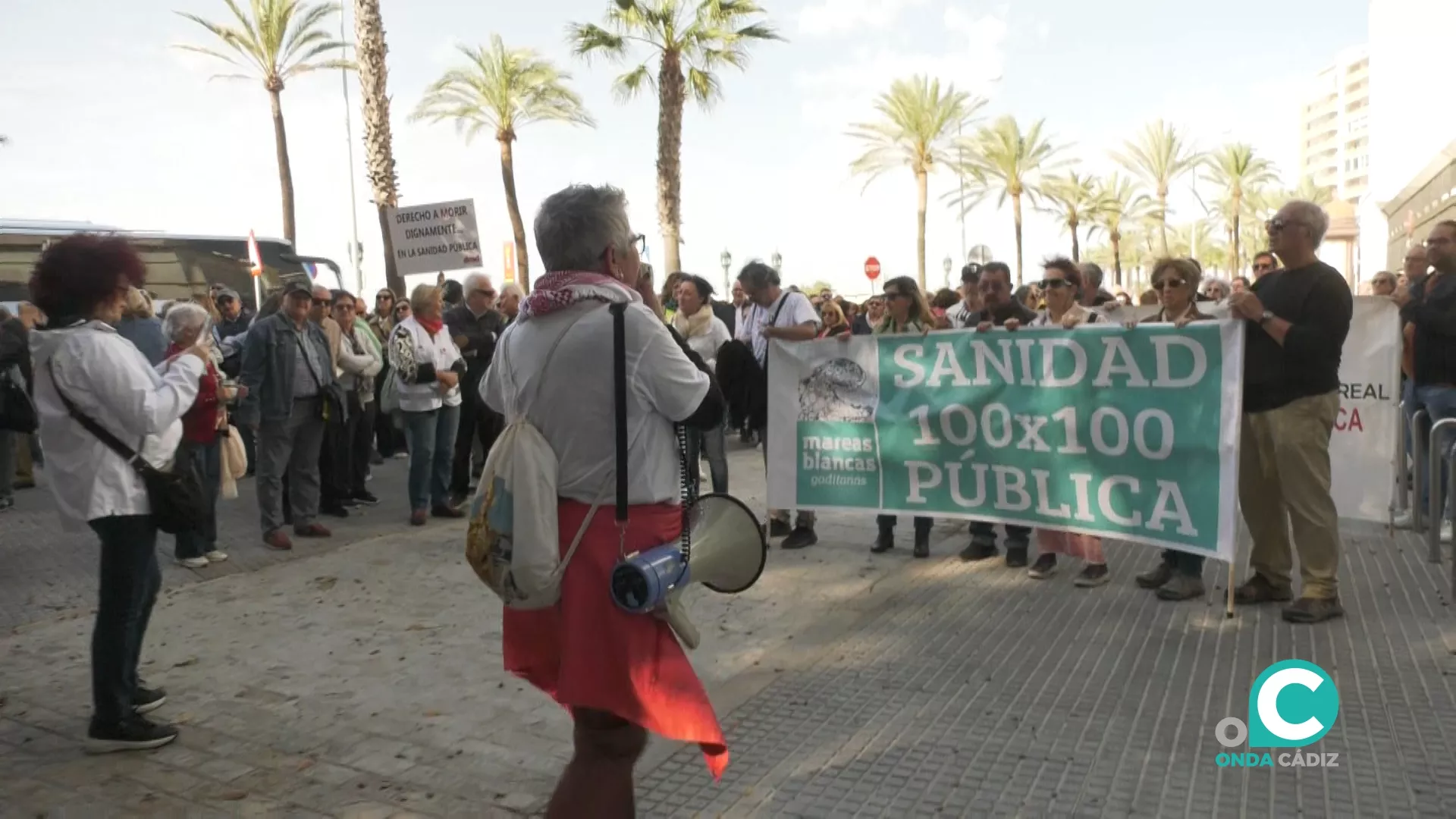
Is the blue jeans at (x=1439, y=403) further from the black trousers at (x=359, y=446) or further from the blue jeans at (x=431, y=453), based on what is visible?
the black trousers at (x=359, y=446)

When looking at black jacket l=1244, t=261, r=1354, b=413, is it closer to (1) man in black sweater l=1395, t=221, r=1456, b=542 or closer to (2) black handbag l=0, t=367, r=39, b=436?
(1) man in black sweater l=1395, t=221, r=1456, b=542

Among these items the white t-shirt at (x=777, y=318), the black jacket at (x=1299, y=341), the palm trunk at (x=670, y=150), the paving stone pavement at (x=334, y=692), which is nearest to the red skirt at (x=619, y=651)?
the paving stone pavement at (x=334, y=692)

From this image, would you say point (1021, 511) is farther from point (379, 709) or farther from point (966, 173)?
point (966, 173)

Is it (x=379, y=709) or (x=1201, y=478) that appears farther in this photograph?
(x=1201, y=478)

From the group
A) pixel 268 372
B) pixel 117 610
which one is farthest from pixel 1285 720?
pixel 268 372

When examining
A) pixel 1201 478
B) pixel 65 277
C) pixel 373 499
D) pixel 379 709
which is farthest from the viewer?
pixel 373 499

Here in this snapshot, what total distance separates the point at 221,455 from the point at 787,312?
3.86m

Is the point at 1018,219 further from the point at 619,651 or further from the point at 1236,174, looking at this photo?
the point at 619,651

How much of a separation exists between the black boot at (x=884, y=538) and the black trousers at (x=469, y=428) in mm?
3979

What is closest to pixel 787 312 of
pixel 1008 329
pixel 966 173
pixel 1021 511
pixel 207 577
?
pixel 1008 329

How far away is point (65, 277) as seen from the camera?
407cm

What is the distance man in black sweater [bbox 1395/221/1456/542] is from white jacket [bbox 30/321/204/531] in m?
6.91

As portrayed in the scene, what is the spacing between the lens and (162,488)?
13.6ft

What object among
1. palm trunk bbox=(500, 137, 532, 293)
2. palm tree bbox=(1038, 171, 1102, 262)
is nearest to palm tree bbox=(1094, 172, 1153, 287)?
palm tree bbox=(1038, 171, 1102, 262)
